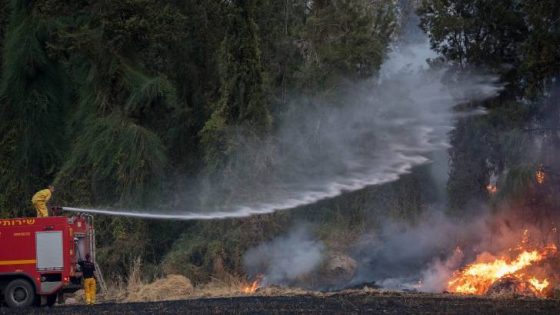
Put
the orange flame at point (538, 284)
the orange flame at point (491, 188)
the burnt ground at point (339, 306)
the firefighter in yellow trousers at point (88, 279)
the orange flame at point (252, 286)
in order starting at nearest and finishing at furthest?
the burnt ground at point (339, 306), the orange flame at point (538, 284), the firefighter in yellow trousers at point (88, 279), the orange flame at point (252, 286), the orange flame at point (491, 188)

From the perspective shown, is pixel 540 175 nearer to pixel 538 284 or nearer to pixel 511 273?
pixel 511 273

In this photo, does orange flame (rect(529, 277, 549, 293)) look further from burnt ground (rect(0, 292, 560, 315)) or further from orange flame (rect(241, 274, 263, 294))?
orange flame (rect(241, 274, 263, 294))

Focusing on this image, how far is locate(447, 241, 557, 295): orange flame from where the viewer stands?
928 inches

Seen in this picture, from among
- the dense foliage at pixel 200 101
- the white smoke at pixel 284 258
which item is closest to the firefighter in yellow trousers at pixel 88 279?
the dense foliage at pixel 200 101

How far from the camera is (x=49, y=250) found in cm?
2278

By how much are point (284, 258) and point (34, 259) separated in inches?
316

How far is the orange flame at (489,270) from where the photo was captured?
2358cm

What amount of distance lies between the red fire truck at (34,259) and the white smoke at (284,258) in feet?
21.5

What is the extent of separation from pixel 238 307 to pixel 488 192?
11.6 meters

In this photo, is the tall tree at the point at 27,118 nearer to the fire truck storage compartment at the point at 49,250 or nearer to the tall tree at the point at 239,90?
the tall tree at the point at 239,90

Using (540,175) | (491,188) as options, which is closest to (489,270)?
(540,175)

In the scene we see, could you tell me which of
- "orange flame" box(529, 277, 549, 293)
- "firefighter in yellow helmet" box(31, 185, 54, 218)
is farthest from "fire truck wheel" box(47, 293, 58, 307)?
"orange flame" box(529, 277, 549, 293)

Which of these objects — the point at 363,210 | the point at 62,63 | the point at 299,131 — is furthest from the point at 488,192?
the point at 62,63

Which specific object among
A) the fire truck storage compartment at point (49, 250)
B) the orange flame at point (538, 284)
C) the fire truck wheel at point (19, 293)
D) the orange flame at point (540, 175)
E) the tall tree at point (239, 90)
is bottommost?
the fire truck wheel at point (19, 293)
